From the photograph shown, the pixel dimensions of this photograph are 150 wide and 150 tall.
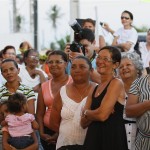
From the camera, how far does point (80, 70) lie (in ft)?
18.3

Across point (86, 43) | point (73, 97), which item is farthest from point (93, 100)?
point (86, 43)

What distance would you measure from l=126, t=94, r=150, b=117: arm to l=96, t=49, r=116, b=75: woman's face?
0.33 m

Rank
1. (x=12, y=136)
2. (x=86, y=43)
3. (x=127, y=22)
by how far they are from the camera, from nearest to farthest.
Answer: (x=12, y=136), (x=86, y=43), (x=127, y=22)

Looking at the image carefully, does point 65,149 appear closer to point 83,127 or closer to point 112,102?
point 83,127

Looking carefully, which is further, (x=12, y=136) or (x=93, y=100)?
(x=12, y=136)

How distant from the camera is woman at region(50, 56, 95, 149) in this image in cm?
543

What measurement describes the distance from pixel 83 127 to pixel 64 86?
632 millimetres

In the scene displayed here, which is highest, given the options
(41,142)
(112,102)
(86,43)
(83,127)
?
(86,43)

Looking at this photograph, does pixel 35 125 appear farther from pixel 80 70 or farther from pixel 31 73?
pixel 31 73

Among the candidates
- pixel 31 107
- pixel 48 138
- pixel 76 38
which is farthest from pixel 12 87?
pixel 76 38

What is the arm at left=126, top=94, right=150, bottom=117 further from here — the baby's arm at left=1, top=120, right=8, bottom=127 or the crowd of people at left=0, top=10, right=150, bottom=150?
the baby's arm at left=1, top=120, right=8, bottom=127

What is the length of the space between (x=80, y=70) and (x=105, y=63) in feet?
1.74

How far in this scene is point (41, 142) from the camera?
6316 mm

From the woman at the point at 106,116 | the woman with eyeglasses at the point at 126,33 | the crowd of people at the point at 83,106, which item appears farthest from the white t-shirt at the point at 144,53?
the woman at the point at 106,116
